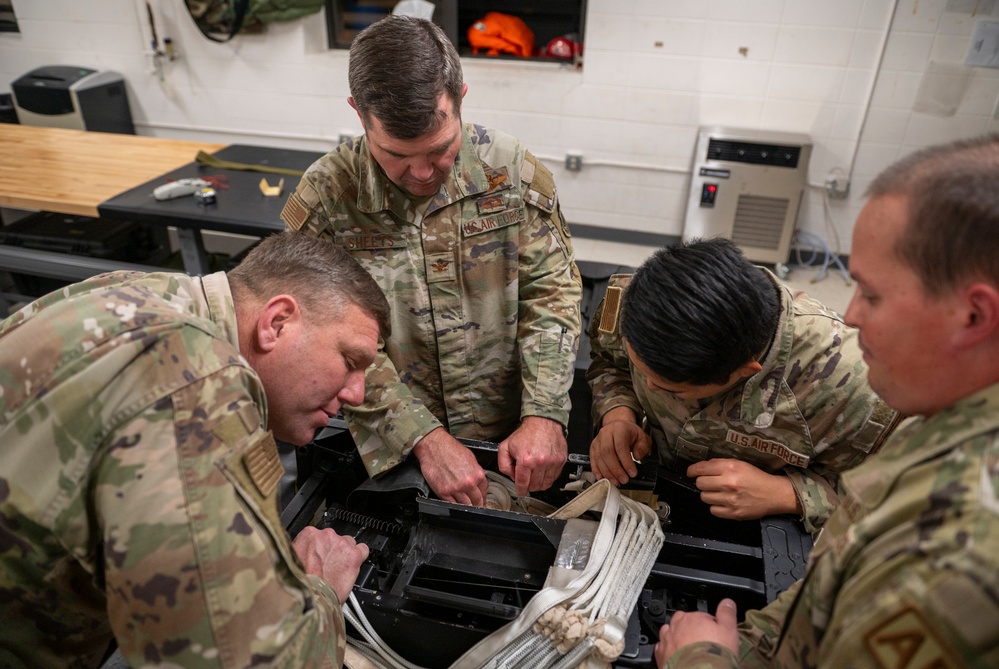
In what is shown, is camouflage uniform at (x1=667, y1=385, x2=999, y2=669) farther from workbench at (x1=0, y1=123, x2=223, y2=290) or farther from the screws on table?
workbench at (x1=0, y1=123, x2=223, y2=290)

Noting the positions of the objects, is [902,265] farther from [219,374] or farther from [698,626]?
[219,374]

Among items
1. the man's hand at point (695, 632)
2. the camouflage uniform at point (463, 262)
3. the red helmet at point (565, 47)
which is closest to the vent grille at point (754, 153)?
the red helmet at point (565, 47)

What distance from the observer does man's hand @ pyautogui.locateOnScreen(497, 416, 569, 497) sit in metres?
1.28

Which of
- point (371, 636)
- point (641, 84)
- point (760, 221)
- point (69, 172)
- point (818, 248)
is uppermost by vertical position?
point (641, 84)

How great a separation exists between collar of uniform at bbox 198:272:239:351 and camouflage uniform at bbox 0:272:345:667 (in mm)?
120

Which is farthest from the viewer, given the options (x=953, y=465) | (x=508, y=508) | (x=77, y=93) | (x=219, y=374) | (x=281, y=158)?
(x=77, y=93)

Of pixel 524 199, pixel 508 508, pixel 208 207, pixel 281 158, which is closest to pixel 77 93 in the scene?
pixel 281 158

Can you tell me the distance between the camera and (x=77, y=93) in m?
4.15

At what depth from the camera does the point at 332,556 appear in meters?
1.00

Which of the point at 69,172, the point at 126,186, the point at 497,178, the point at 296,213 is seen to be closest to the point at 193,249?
the point at 126,186

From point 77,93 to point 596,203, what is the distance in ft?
11.1

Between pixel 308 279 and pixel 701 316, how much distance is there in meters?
0.61

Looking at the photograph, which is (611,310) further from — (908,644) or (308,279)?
(908,644)

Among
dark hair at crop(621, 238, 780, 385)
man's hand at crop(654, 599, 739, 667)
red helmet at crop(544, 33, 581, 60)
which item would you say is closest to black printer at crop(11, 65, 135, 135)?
red helmet at crop(544, 33, 581, 60)
